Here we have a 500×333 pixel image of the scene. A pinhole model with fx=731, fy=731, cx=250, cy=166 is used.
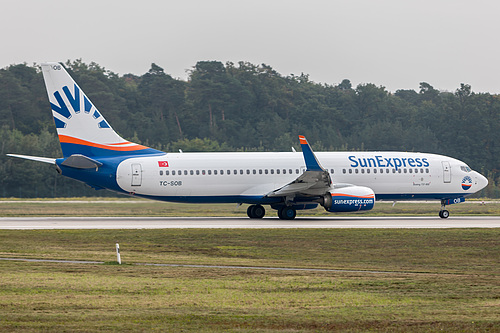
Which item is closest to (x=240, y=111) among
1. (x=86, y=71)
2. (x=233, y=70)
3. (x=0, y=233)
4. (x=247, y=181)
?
(x=233, y=70)

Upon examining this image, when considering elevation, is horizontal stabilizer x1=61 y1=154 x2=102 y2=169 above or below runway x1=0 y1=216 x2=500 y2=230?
above

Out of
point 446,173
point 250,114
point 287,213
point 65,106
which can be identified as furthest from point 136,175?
point 250,114

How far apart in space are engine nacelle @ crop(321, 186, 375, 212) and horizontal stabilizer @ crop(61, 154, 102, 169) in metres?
12.5

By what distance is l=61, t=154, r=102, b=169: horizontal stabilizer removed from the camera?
38844mm

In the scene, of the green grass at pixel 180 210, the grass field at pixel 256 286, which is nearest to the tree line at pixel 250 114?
the green grass at pixel 180 210

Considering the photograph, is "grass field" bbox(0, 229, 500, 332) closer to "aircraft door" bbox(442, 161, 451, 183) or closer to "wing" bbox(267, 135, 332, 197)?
"wing" bbox(267, 135, 332, 197)

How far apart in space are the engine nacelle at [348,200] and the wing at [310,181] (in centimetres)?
64

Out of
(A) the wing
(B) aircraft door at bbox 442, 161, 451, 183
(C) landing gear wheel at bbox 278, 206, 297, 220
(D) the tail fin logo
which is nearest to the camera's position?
(A) the wing

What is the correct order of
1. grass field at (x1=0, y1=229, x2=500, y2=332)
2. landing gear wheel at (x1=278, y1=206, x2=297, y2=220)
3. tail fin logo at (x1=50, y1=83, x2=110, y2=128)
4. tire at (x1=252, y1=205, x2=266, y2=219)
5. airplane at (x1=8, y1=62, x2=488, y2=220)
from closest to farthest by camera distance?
grass field at (x1=0, y1=229, x2=500, y2=332) → airplane at (x1=8, y1=62, x2=488, y2=220) → tail fin logo at (x1=50, y1=83, x2=110, y2=128) → landing gear wheel at (x1=278, y1=206, x2=297, y2=220) → tire at (x1=252, y1=205, x2=266, y2=219)

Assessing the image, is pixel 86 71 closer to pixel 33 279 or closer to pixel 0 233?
pixel 0 233

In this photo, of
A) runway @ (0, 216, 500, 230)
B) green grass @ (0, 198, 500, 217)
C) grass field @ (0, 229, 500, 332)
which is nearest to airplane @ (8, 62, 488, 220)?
runway @ (0, 216, 500, 230)

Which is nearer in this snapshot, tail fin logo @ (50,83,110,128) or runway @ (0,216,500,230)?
runway @ (0,216,500,230)

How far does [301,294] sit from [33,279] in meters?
6.75

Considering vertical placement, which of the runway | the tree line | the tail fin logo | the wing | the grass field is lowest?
the grass field
